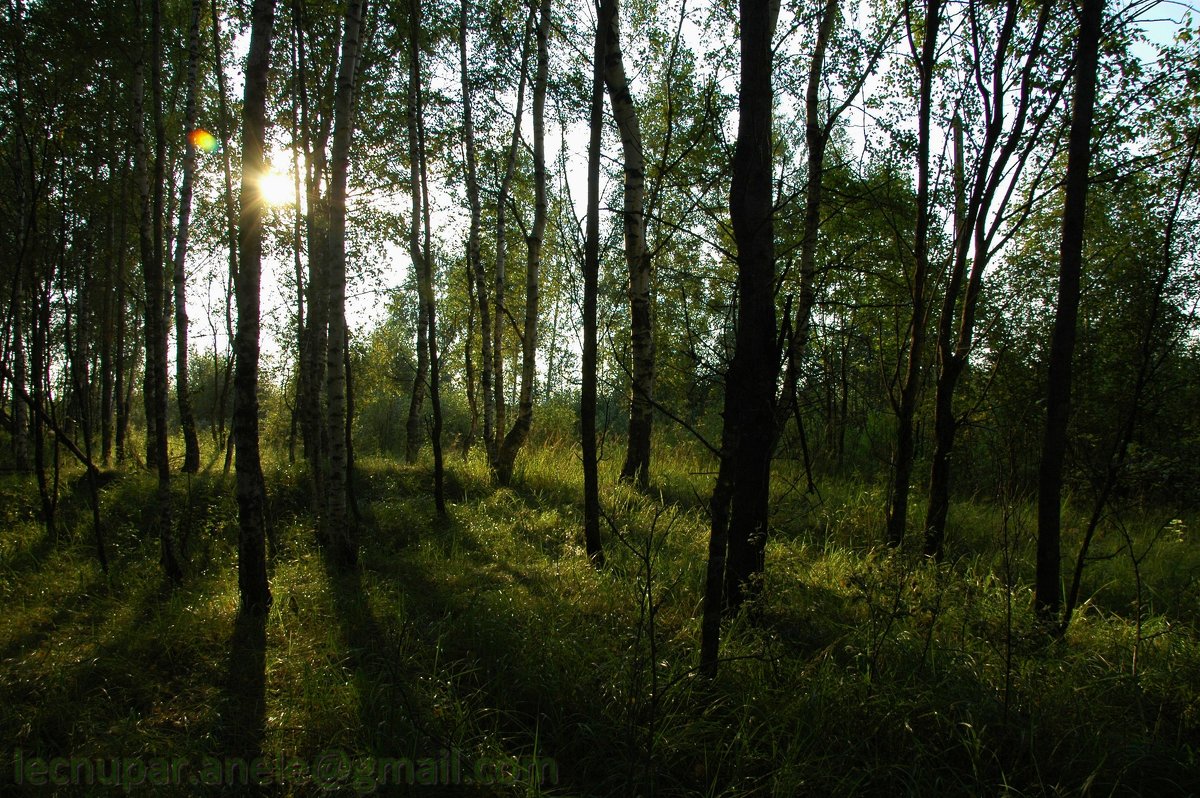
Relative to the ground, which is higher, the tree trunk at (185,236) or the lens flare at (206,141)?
the lens flare at (206,141)

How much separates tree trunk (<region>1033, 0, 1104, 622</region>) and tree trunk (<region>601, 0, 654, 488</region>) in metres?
3.34

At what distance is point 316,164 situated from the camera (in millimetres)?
7879

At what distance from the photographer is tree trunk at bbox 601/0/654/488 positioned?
21.5ft

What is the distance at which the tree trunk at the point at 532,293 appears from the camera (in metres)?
9.07

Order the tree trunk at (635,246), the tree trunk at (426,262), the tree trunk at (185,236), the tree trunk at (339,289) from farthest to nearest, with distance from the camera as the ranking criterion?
1. the tree trunk at (185,236)
2. the tree trunk at (426,262)
3. the tree trunk at (635,246)
4. the tree trunk at (339,289)

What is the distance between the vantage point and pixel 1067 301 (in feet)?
13.6

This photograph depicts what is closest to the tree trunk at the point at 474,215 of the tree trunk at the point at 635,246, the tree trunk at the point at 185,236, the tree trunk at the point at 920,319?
the tree trunk at the point at 635,246

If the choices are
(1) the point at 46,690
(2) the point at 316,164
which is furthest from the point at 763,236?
(2) the point at 316,164

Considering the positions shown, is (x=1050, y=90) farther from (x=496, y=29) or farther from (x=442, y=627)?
(x=496, y=29)

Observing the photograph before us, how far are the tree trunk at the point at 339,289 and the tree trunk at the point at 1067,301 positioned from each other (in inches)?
244

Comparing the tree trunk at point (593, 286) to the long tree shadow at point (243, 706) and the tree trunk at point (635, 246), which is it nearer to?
the tree trunk at point (635, 246)

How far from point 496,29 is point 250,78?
25.3 ft

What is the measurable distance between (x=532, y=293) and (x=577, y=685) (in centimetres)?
759

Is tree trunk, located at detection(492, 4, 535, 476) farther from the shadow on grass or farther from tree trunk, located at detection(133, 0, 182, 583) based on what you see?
the shadow on grass
